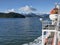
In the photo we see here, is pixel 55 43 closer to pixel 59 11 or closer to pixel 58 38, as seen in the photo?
pixel 58 38

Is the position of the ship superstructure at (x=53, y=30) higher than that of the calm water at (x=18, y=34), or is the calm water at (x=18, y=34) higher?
the ship superstructure at (x=53, y=30)

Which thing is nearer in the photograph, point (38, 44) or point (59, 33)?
point (59, 33)

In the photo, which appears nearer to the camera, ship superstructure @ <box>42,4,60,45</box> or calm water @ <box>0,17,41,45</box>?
ship superstructure @ <box>42,4,60,45</box>

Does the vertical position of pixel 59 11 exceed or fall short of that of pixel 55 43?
it exceeds it

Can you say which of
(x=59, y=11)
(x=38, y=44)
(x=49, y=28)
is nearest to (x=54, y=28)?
(x=49, y=28)

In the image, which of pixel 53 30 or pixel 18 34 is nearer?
pixel 53 30

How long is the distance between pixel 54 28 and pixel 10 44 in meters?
7.95

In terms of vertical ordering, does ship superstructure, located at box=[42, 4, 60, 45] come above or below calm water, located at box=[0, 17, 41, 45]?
above

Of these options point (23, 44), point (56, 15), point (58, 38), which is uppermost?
point (56, 15)

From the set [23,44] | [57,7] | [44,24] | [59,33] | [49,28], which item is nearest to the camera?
[59,33]

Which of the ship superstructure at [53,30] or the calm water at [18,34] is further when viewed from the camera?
the calm water at [18,34]

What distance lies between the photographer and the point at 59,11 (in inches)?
404

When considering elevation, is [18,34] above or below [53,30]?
below

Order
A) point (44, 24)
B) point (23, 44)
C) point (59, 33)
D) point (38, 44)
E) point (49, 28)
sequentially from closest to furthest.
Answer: point (59, 33) → point (49, 28) → point (44, 24) → point (38, 44) → point (23, 44)
